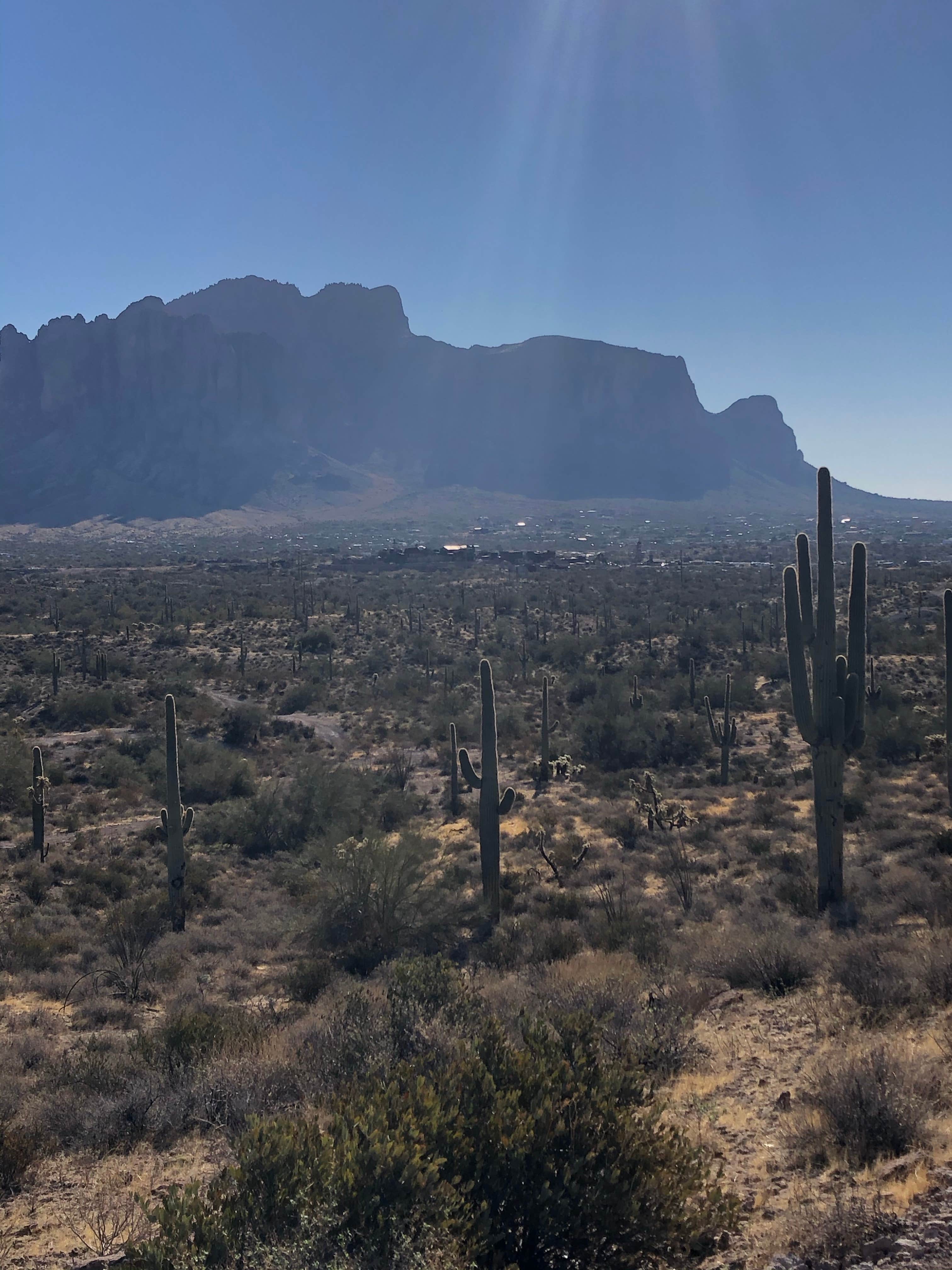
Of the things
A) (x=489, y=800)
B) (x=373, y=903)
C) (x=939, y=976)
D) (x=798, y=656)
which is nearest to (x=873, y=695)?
(x=798, y=656)

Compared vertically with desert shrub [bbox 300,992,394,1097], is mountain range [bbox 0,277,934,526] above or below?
above

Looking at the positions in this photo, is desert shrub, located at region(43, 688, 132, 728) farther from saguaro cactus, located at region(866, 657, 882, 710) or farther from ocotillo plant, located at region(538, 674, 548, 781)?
saguaro cactus, located at region(866, 657, 882, 710)

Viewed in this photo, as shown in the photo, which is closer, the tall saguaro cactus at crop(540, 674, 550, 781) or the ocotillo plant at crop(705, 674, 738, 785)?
the ocotillo plant at crop(705, 674, 738, 785)

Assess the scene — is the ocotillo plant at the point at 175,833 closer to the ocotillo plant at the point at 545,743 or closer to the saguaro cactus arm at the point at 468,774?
the saguaro cactus arm at the point at 468,774

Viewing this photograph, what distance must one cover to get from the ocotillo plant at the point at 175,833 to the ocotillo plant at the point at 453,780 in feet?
23.1

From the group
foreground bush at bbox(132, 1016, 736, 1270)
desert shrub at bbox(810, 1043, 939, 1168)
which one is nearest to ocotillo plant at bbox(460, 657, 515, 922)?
desert shrub at bbox(810, 1043, 939, 1168)

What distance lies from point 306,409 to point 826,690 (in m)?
166

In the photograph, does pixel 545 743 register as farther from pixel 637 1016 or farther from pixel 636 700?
pixel 637 1016

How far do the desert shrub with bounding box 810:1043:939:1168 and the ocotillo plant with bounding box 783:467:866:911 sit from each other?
6.59 metres

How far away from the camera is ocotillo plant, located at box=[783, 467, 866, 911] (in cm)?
1166

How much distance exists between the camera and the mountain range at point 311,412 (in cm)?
13750

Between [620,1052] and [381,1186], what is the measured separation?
10.7 feet

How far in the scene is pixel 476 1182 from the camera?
3617mm

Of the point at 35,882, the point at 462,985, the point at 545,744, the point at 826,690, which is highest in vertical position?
the point at 826,690
